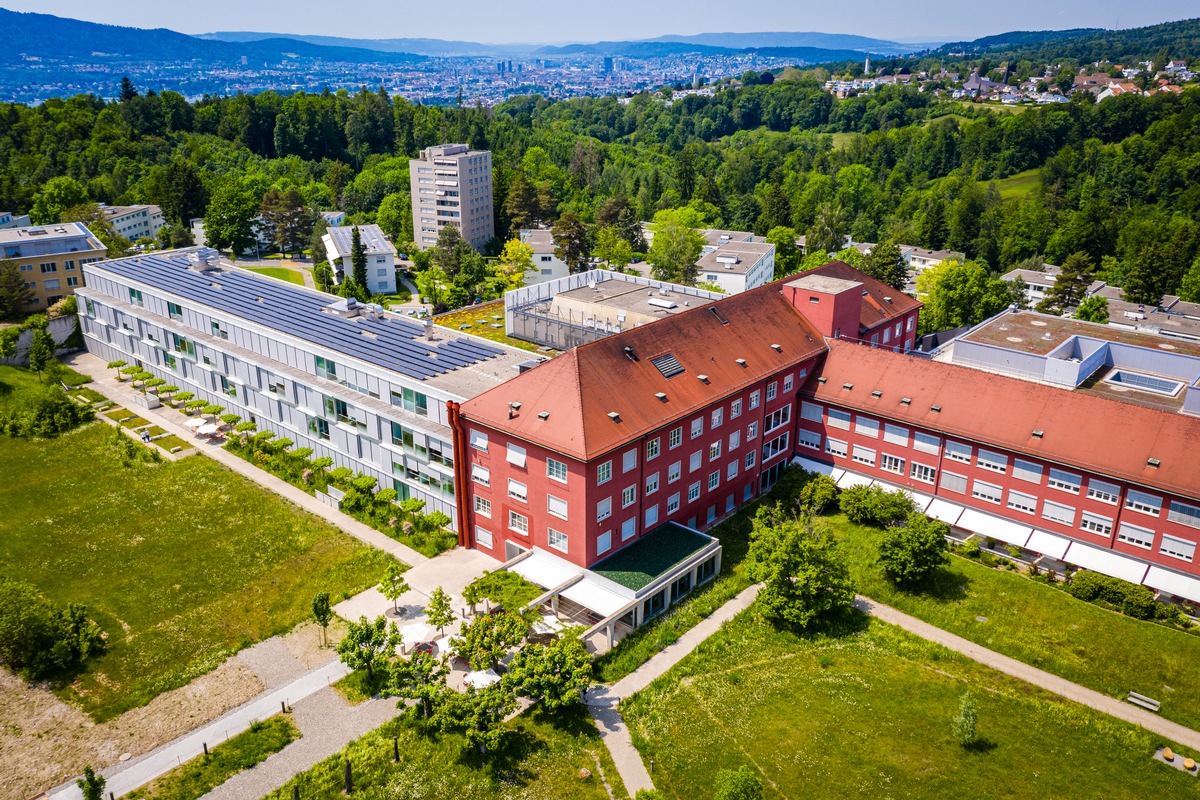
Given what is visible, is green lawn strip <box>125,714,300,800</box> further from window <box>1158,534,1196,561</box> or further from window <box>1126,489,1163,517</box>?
window <box>1158,534,1196,561</box>

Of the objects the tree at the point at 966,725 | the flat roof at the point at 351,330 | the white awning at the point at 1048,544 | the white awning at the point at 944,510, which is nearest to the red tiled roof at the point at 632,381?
the flat roof at the point at 351,330

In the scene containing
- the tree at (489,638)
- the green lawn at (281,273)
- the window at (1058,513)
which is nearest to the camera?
the tree at (489,638)

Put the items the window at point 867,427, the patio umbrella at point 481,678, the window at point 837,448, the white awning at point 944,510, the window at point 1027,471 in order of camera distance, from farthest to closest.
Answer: the window at point 837,448
the window at point 867,427
the white awning at point 944,510
the window at point 1027,471
the patio umbrella at point 481,678

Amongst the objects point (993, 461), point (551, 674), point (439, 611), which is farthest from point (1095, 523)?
point (439, 611)

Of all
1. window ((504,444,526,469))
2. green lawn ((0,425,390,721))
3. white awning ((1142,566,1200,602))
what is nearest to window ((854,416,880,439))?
white awning ((1142,566,1200,602))

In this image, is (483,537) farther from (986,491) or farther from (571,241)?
(571,241)

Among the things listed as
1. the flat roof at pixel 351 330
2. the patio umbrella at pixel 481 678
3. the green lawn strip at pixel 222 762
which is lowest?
the green lawn strip at pixel 222 762

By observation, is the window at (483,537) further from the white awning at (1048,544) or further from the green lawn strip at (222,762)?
the white awning at (1048,544)
